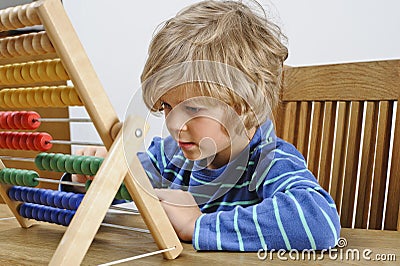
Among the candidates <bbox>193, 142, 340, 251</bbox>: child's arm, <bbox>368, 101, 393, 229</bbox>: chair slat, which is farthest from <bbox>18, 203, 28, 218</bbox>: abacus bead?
<bbox>368, 101, 393, 229</bbox>: chair slat

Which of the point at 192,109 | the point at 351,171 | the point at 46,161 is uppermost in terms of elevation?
the point at 192,109

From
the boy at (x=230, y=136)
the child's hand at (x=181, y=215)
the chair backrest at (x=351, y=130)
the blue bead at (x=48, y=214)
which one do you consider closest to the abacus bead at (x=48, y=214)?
the blue bead at (x=48, y=214)

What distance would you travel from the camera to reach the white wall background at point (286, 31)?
174cm

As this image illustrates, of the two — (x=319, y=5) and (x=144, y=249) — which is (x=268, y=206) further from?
(x=319, y=5)

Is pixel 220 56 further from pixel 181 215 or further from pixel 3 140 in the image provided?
pixel 3 140

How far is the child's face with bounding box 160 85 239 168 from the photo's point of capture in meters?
0.76

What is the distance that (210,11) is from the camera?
869 millimetres

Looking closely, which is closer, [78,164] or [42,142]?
[78,164]

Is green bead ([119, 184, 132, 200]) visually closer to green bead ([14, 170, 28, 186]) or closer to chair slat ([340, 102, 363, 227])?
green bead ([14, 170, 28, 186])

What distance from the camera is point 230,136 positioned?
0.90 m

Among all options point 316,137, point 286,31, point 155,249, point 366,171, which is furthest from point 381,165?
point 286,31

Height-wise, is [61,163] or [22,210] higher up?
[61,163]

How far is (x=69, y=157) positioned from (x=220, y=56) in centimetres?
27

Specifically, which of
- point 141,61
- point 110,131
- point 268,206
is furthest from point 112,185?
point 141,61
